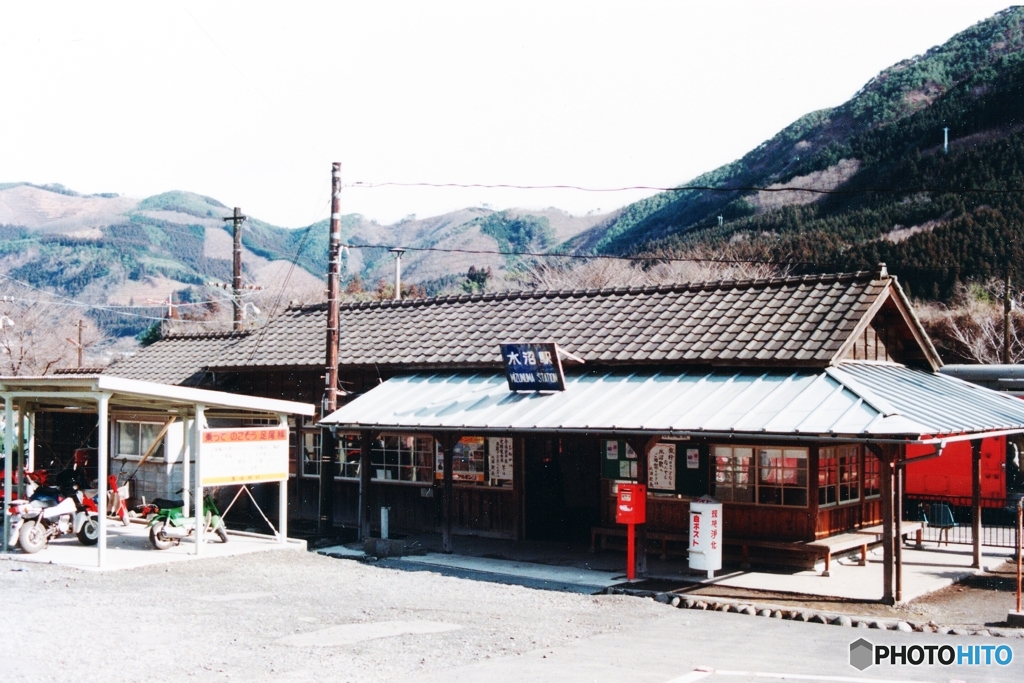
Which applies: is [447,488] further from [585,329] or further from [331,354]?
[585,329]

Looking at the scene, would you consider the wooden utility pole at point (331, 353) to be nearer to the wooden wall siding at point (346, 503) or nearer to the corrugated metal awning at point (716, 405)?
the corrugated metal awning at point (716, 405)

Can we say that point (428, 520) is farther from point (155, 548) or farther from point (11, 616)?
point (11, 616)

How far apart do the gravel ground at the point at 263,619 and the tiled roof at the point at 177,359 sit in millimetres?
9391

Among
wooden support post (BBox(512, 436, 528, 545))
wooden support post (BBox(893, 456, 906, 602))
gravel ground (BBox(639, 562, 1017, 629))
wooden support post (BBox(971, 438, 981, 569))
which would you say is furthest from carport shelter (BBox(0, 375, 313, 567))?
wooden support post (BBox(971, 438, 981, 569))

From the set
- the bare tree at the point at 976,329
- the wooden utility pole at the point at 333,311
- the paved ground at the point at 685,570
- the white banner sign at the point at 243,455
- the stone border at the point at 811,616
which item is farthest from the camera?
the bare tree at the point at 976,329

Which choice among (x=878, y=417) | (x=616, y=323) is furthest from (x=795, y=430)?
(x=616, y=323)

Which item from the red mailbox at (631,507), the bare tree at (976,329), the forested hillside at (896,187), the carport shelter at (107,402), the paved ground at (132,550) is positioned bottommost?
the paved ground at (132,550)

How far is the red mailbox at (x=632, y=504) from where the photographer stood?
47.8 feet

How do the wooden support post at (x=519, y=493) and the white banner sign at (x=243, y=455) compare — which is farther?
the wooden support post at (x=519, y=493)

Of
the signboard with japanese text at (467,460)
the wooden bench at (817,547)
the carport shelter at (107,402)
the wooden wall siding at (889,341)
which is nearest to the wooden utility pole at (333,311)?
the carport shelter at (107,402)

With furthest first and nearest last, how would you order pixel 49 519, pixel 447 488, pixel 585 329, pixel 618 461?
pixel 585 329 < pixel 618 461 < pixel 49 519 < pixel 447 488

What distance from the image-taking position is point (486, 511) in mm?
19359

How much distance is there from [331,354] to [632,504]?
25.4 ft

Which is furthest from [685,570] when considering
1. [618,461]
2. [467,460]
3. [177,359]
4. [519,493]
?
[177,359]
